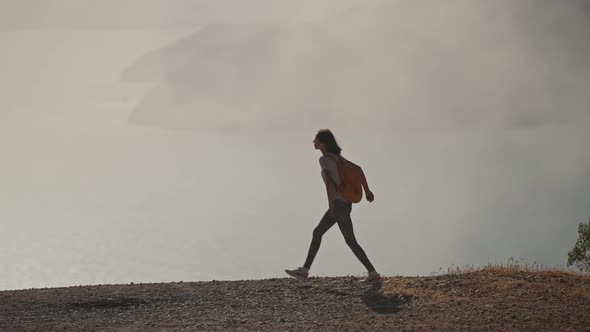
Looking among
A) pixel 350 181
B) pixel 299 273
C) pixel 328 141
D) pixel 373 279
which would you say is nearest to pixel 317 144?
pixel 328 141

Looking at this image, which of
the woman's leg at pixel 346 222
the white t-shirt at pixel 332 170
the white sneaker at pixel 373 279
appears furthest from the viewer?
the white sneaker at pixel 373 279

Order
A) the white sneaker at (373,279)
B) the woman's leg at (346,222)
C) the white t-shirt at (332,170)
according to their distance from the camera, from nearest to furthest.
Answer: the white t-shirt at (332,170) < the woman's leg at (346,222) < the white sneaker at (373,279)

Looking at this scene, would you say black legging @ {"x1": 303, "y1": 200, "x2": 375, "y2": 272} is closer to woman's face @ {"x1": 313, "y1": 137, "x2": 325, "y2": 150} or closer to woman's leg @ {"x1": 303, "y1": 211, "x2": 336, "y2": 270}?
woman's leg @ {"x1": 303, "y1": 211, "x2": 336, "y2": 270}

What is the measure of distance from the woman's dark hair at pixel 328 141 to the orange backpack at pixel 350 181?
0.11 metres

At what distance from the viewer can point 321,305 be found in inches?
583

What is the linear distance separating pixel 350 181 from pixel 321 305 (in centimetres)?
231

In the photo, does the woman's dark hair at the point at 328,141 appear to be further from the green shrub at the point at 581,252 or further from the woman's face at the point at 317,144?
the green shrub at the point at 581,252

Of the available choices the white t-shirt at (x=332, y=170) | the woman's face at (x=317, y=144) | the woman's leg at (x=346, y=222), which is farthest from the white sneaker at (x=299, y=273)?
the woman's face at (x=317, y=144)

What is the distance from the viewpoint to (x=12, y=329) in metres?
14.2

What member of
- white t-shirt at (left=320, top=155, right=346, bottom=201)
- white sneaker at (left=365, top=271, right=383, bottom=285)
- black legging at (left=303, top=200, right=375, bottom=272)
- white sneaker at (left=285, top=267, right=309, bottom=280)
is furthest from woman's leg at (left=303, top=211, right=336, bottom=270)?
white sneaker at (left=365, top=271, right=383, bottom=285)

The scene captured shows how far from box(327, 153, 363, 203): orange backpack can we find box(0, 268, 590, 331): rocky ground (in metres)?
1.68

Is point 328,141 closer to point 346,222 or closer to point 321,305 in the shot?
point 346,222

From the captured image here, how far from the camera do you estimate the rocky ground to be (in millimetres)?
13406

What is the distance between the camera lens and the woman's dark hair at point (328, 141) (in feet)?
51.7
